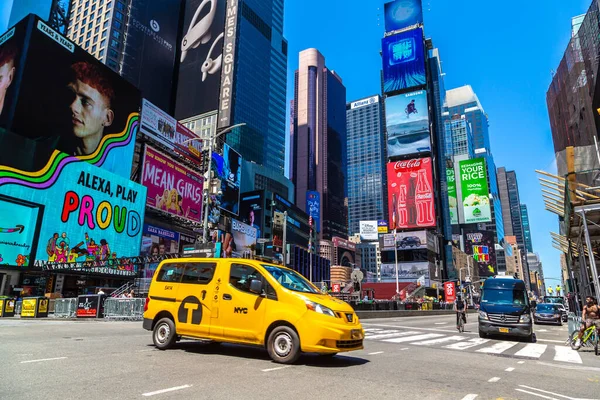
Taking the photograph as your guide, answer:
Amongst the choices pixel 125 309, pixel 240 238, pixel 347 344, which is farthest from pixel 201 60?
pixel 347 344

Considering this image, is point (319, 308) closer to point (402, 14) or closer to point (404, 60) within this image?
point (404, 60)

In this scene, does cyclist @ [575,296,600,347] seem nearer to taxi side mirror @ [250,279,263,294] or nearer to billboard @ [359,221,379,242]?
taxi side mirror @ [250,279,263,294]

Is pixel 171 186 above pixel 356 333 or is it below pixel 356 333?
above

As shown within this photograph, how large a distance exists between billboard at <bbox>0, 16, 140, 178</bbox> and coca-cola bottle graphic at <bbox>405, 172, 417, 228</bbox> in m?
67.2

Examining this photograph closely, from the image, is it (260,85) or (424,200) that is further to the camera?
(260,85)

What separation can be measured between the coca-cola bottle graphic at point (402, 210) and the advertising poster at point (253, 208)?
3605 centimetres

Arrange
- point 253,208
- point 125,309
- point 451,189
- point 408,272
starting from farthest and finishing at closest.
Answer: point 451,189 → point 253,208 → point 408,272 → point 125,309

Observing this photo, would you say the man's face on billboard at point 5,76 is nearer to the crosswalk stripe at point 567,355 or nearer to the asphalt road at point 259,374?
the asphalt road at point 259,374

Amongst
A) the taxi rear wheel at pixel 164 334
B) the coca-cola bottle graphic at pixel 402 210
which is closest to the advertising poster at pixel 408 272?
the coca-cola bottle graphic at pixel 402 210

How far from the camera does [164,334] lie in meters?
8.89

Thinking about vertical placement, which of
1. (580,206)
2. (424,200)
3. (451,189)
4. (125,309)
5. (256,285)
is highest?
(451,189)

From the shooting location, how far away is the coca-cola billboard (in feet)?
315

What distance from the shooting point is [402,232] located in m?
101

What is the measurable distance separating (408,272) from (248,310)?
95913mm
